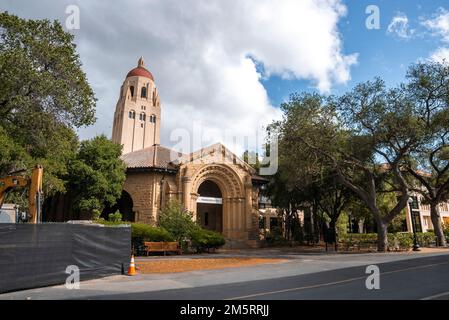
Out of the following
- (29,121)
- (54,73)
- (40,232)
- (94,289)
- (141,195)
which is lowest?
(94,289)

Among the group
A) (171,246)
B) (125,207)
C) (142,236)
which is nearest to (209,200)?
(125,207)

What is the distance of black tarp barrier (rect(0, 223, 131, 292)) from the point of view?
914cm

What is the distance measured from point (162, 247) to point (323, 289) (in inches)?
578

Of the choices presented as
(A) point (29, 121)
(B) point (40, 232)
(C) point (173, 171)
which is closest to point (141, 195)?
(C) point (173, 171)

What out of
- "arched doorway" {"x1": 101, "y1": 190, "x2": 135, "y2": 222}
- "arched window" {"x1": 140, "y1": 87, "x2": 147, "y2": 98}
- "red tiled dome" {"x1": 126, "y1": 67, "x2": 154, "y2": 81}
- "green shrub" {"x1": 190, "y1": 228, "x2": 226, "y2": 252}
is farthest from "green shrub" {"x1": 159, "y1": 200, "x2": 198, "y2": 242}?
"red tiled dome" {"x1": 126, "y1": 67, "x2": 154, "y2": 81}

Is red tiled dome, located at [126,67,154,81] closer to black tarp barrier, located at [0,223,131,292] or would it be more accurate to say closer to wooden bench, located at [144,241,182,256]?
wooden bench, located at [144,241,182,256]

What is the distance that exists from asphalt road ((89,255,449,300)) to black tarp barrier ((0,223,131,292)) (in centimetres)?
249

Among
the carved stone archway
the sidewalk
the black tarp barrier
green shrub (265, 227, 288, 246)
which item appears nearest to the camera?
the sidewalk

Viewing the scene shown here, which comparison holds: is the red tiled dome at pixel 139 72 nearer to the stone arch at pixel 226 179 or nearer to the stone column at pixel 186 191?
the stone arch at pixel 226 179

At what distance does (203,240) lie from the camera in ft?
78.2

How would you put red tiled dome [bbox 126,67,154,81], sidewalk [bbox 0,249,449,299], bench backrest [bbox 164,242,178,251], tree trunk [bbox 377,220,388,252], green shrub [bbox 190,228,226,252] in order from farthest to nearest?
red tiled dome [bbox 126,67,154,81], green shrub [bbox 190,228,226,252], tree trunk [bbox 377,220,388,252], bench backrest [bbox 164,242,178,251], sidewalk [bbox 0,249,449,299]

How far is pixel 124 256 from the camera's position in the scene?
1311 centimetres
